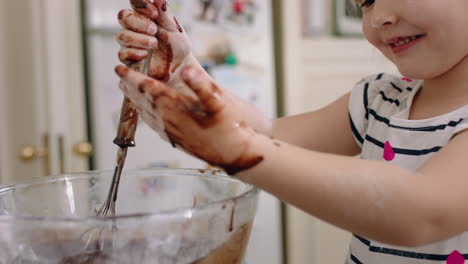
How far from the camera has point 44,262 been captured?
0.37 meters

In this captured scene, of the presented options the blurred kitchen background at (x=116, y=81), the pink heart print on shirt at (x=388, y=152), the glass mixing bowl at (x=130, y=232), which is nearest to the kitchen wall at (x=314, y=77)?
the blurred kitchen background at (x=116, y=81)

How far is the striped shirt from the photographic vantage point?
1.89 feet

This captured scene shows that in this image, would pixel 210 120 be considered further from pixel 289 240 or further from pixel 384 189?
pixel 289 240

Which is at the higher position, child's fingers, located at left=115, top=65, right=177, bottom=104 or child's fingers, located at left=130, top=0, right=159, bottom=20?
child's fingers, located at left=130, top=0, right=159, bottom=20

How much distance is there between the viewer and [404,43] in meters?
0.57

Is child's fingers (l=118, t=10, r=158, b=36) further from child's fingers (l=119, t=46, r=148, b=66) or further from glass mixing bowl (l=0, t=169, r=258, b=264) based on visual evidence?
glass mixing bowl (l=0, t=169, r=258, b=264)

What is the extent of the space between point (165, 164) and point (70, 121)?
32 cm

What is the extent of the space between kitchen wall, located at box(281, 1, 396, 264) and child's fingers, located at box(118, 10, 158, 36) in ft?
4.15

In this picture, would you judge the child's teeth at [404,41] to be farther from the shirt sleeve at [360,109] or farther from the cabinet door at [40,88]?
the cabinet door at [40,88]

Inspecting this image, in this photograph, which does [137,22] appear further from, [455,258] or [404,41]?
[455,258]

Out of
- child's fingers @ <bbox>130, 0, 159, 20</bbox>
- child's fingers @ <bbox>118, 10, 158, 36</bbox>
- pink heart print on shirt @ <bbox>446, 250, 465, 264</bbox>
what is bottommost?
pink heart print on shirt @ <bbox>446, 250, 465, 264</bbox>

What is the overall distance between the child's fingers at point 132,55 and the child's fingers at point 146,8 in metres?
0.04

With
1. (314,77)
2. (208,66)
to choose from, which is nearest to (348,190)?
(208,66)

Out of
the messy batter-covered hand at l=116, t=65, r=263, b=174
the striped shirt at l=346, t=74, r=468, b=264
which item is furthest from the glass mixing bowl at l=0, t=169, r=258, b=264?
the striped shirt at l=346, t=74, r=468, b=264
